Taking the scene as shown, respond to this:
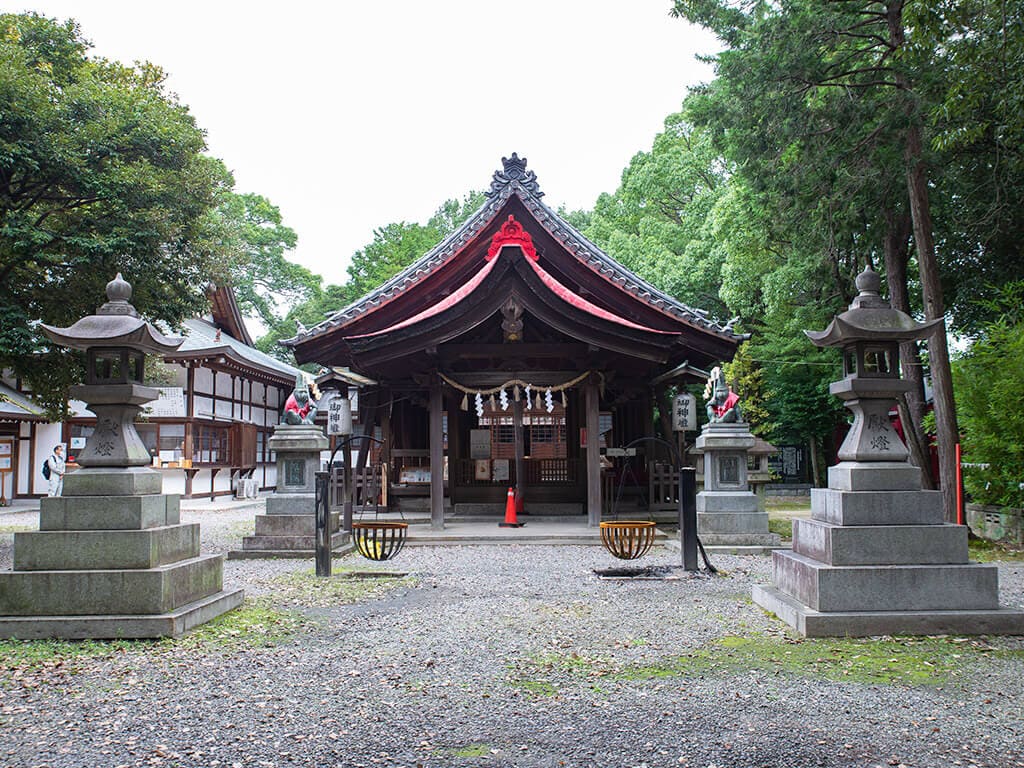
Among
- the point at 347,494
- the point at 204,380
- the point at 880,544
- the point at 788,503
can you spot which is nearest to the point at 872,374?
the point at 880,544

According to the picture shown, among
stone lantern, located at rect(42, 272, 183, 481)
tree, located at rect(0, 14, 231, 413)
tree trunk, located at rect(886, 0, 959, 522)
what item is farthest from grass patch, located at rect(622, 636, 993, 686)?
tree, located at rect(0, 14, 231, 413)

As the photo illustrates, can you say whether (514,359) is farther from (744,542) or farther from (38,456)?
(38,456)

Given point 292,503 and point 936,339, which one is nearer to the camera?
point 292,503

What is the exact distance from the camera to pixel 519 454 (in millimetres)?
15523

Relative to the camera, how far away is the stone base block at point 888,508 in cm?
639

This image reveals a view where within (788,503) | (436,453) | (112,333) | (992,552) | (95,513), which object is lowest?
(788,503)

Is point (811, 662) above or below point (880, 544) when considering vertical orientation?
below

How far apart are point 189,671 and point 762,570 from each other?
704cm

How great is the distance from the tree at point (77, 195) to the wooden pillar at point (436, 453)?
175 inches

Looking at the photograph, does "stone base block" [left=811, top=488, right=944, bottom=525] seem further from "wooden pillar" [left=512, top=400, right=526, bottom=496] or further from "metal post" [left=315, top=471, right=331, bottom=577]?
"wooden pillar" [left=512, top=400, right=526, bottom=496]

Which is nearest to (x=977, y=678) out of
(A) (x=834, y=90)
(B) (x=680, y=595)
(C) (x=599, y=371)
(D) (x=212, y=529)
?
(B) (x=680, y=595)

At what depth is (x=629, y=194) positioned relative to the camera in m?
33.5

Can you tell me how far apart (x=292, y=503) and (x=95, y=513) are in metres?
5.26

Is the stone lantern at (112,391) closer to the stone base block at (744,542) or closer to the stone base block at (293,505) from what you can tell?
the stone base block at (293,505)
